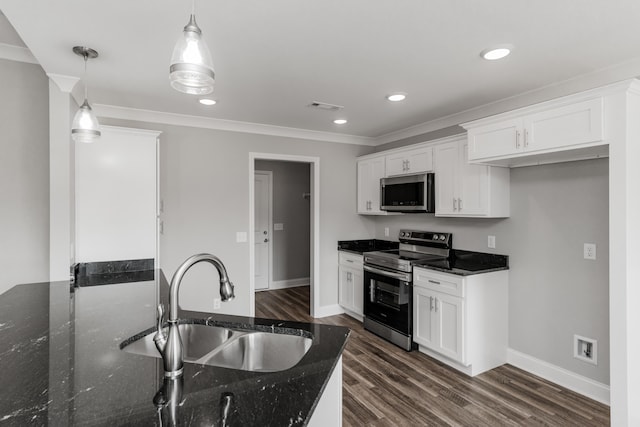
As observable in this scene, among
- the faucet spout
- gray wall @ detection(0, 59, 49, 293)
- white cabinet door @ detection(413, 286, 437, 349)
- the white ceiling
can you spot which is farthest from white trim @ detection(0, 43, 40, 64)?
white cabinet door @ detection(413, 286, 437, 349)

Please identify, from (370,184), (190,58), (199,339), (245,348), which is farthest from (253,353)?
(370,184)

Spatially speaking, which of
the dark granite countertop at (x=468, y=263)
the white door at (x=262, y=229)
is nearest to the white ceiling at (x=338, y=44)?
the dark granite countertop at (x=468, y=263)

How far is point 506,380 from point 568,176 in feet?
5.79

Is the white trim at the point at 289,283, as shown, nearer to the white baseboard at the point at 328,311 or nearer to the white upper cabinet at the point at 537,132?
the white baseboard at the point at 328,311

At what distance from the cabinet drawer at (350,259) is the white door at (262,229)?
188 cm

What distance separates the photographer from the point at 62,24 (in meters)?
1.83

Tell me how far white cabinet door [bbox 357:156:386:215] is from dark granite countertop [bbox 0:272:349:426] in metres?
3.02

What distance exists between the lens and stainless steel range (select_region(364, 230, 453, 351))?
345cm

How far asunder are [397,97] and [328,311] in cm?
288

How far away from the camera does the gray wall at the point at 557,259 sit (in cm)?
257

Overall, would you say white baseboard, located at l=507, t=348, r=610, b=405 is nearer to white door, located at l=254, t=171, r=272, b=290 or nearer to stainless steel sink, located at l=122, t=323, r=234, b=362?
stainless steel sink, located at l=122, t=323, r=234, b=362

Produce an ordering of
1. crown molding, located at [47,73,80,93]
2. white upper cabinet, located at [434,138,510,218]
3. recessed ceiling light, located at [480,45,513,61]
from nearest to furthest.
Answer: recessed ceiling light, located at [480,45,513,61] → crown molding, located at [47,73,80,93] → white upper cabinet, located at [434,138,510,218]

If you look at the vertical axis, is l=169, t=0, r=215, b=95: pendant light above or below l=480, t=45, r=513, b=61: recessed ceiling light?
below

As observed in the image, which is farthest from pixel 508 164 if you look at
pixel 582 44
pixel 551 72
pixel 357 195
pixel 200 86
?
pixel 200 86
